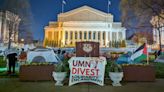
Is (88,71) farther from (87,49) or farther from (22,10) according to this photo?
(22,10)

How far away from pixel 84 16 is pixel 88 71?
373 feet

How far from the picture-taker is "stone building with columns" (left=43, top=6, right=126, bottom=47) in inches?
4653

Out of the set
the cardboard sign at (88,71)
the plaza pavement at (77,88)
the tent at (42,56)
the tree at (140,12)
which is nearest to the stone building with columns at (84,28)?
the tree at (140,12)

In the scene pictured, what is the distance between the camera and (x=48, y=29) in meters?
124

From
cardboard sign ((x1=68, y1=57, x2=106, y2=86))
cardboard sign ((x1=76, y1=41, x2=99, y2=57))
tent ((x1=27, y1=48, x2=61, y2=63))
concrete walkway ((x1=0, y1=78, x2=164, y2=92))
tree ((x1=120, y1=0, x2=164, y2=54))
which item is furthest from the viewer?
tree ((x1=120, y1=0, x2=164, y2=54))

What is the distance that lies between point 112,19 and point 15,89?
115646mm

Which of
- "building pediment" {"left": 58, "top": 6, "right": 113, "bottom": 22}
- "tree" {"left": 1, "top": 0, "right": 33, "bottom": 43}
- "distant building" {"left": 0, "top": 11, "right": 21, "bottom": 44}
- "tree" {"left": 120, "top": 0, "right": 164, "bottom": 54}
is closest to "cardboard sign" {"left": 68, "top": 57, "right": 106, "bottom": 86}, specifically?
"tree" {"left": 120, "top": 0, "right": 164, "bottom": 54}

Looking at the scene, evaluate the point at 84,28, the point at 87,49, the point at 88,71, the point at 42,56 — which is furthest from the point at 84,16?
the point at 88,71

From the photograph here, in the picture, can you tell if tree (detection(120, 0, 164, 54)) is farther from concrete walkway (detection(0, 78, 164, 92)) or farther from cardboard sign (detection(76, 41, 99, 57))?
concrete walkway (detection(0, 78, 164, 92))

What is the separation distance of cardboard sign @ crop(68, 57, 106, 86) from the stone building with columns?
3918 inches

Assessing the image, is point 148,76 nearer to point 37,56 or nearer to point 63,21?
point 37,56

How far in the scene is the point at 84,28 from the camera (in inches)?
4670

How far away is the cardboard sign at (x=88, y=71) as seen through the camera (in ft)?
43.1

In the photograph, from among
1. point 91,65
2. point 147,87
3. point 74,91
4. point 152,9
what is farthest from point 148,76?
point 152,9
